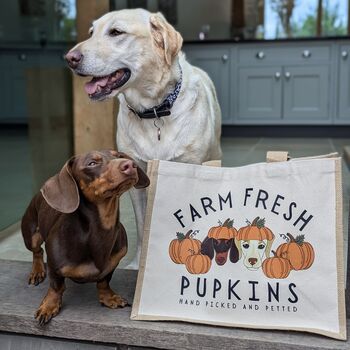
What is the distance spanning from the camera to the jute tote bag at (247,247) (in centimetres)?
137

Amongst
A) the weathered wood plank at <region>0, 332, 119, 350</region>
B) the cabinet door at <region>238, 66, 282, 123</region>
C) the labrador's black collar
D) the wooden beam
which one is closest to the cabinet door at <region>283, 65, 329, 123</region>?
the cabinet door at <region>238, 66, 282, 123</region>

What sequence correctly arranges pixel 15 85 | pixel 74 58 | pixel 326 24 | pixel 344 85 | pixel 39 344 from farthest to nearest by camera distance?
1. pixel 326 24
2. pixel 344 85
3. pixel 15 85
4. pixel 74 58
5. pixel 39 344

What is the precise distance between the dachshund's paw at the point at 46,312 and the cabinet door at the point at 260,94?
489cm

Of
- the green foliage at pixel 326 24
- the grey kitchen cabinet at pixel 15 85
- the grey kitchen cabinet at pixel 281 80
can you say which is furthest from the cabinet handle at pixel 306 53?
the grey kitchen cabinet at pixel 15 85

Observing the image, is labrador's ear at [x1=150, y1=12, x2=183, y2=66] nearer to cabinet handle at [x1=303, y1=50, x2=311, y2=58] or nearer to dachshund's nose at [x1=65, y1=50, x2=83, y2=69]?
dachshund's nose at [x1=65, y1=50, x2=83, y2=69]

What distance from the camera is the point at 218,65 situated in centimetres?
612

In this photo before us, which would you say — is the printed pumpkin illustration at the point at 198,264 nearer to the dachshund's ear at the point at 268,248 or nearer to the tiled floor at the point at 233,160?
the dachshund's ear at the point at 268,248

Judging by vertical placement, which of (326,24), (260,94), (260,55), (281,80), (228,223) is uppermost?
(326,24)

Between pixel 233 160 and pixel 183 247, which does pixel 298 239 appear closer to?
pixel 183 247

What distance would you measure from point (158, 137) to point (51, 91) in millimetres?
1769

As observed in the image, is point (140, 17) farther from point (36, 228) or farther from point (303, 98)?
point (303, 98)

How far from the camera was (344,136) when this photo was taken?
19.8 ft

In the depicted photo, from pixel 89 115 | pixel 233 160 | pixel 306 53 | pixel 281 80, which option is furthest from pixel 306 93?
pixel 89 115

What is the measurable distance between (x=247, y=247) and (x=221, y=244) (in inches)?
2.9
